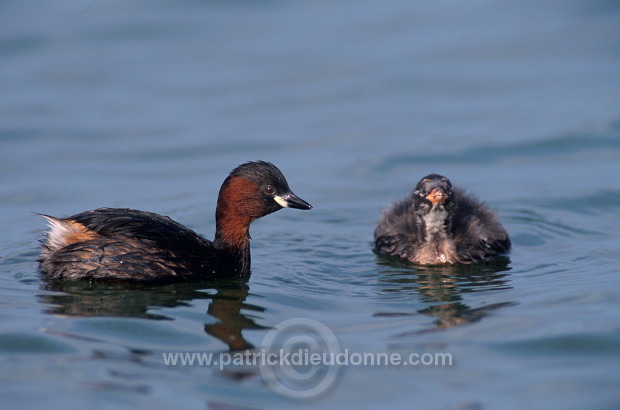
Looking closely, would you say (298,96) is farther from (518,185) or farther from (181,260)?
(181,260)

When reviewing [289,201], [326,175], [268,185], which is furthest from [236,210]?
[326,175]

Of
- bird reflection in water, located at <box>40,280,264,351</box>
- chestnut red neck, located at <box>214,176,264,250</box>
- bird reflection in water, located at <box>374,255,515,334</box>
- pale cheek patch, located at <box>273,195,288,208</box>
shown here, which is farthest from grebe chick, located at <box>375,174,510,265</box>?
bird reflection in water, located at <box>40,280,264,351</box>

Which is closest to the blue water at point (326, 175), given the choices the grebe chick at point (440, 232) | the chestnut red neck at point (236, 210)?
the grebe chick at point (440, 232)

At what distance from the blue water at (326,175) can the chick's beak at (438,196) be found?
2.26 ft

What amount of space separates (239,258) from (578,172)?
17.8 ft

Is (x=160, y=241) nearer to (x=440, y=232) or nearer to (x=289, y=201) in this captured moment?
(x=289, y=201)

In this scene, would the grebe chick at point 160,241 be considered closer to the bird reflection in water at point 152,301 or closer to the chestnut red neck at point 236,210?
the chestnut red neck at point 236,210

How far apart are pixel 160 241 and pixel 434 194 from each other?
108 inches

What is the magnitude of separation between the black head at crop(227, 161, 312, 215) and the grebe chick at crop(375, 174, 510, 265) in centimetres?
148

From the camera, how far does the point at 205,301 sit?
25.7ft

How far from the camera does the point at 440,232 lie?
9.59m

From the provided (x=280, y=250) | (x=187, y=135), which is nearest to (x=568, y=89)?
(x=187, y=135)

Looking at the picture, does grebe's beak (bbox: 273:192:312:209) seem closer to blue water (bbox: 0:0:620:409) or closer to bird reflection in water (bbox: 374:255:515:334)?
blue water (bbox: 0:0:620:409)

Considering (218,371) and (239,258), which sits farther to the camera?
(239,258)
